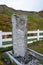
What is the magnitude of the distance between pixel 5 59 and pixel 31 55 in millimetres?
1215

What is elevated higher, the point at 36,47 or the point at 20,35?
the point at 20,35

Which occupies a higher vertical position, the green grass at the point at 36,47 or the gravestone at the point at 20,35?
the gravestone at the point at 20,35

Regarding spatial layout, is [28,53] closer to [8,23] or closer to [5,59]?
[5,59]

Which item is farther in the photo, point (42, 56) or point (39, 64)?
point (42, 56)

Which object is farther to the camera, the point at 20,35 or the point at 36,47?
the point at 36,47

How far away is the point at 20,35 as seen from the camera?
933 cm

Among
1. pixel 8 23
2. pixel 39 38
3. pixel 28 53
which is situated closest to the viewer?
pixel 28 53

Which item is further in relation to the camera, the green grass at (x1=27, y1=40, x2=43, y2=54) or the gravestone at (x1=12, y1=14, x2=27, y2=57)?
the green grass at (x1=27, y1=40, x2=43, y2=54)

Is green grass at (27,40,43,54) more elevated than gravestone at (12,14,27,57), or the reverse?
gravestone at (12,14,27,57)

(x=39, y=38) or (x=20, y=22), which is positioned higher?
(x=20, y=22)

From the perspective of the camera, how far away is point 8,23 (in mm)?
28891

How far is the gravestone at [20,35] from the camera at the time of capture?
9.31 meters

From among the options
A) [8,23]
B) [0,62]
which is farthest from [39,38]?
[8,23]

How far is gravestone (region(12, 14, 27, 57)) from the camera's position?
931 cm
